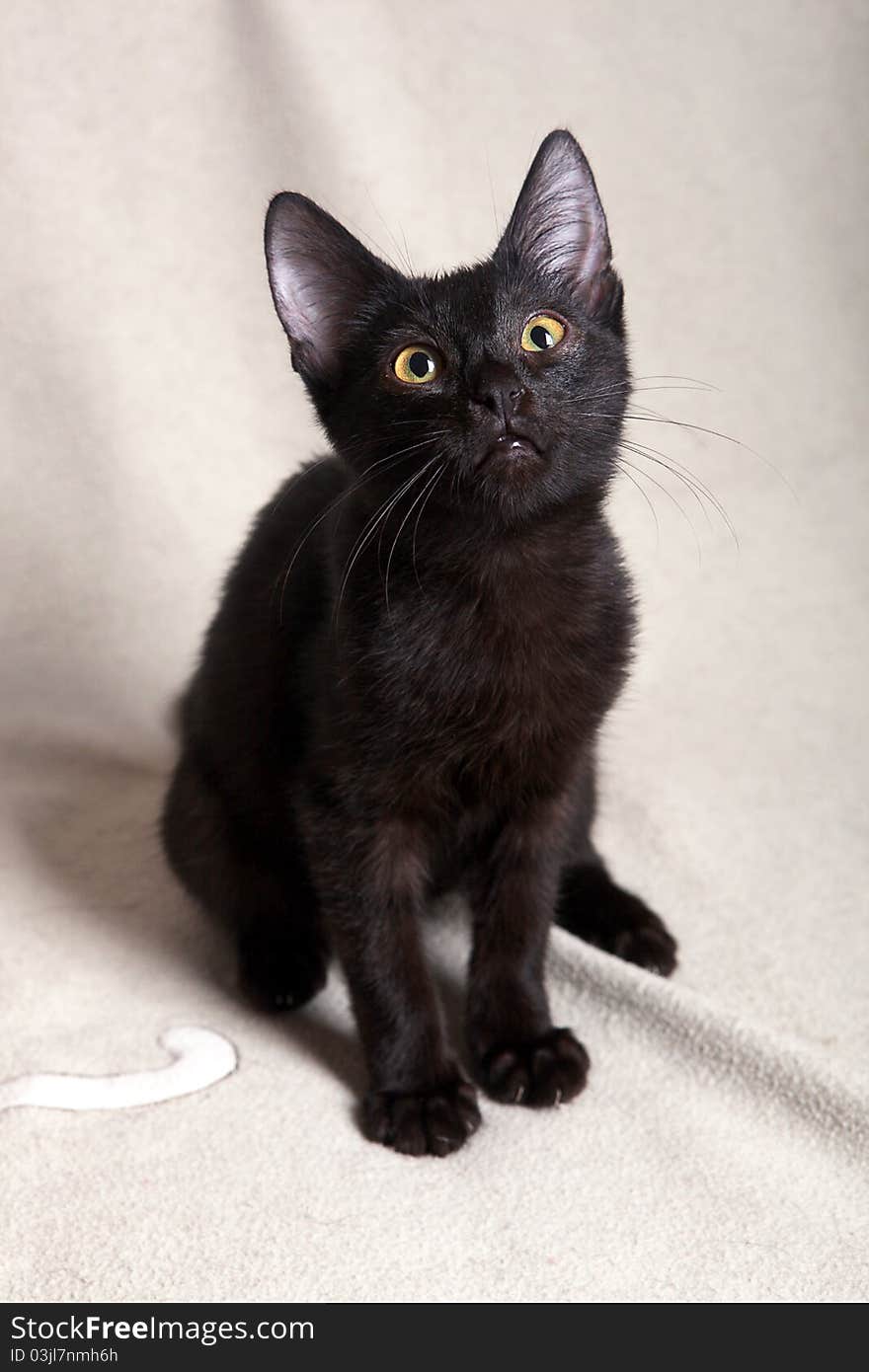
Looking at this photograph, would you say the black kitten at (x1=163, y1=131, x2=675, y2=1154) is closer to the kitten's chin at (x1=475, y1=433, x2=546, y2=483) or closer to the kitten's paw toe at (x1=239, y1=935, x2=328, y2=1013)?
the kitten's chin at (x1=475, y1=433, x2=546, y2=483)

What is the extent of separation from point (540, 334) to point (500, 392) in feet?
0.36

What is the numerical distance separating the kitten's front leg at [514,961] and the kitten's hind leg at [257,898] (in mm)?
223

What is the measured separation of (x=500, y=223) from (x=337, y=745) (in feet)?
3.95

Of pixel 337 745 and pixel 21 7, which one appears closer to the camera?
pixel 337 745

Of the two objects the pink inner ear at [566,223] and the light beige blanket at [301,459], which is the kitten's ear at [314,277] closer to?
the pink inner ear at [566,223]

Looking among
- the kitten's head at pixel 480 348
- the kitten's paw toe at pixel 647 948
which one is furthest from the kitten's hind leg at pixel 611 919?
the kitten's head at pixel 480 348

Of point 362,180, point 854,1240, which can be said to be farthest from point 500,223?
point 854,1240

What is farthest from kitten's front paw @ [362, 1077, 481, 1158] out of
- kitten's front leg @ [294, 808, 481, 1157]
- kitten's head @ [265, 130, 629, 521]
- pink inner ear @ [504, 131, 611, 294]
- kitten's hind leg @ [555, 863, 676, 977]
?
pink inner ear @ [504, 131, 611, 294]

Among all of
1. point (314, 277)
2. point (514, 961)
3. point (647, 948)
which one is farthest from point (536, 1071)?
point (314, 277)

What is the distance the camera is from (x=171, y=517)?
254 cm

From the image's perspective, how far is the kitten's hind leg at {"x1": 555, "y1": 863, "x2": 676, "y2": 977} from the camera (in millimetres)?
1848

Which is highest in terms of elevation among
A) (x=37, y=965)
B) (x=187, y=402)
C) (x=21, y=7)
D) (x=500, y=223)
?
(x=21, y=7)

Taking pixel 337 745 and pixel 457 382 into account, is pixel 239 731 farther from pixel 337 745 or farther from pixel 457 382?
pixel 457 382

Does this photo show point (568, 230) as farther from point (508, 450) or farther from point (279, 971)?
point (279, 971)
